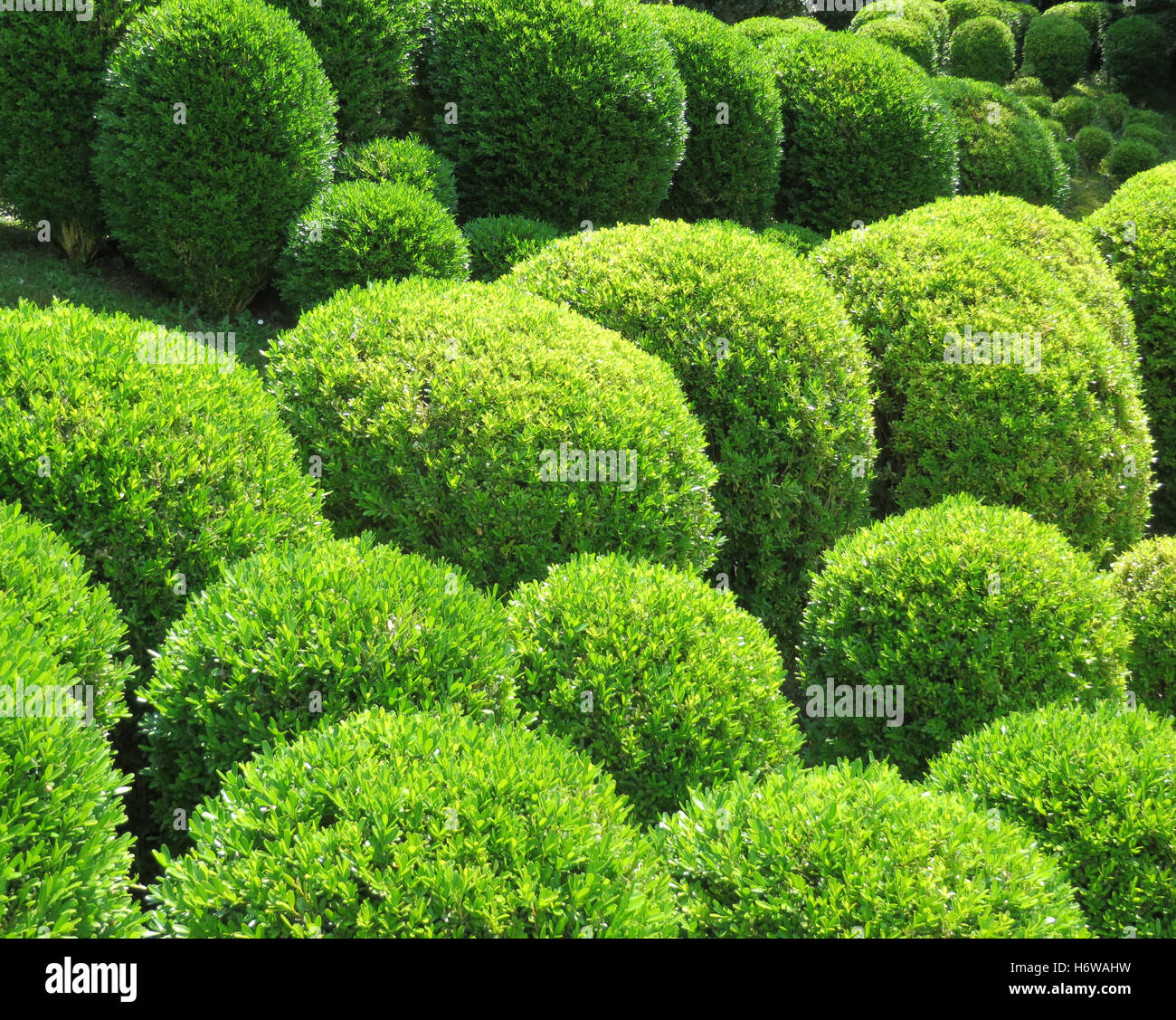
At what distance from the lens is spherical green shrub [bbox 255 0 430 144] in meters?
8.36

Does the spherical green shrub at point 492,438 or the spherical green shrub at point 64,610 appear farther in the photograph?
the spherical green shrub at point 492,438

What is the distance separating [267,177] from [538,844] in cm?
642

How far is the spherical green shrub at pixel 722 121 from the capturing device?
1038 cm

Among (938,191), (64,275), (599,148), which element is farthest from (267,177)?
(938,191)

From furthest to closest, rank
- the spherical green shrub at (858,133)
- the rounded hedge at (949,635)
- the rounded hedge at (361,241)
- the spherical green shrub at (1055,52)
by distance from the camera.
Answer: the spherical green shrub at (1055,52) < the spherical green shrub at (858,133) < the rounded hedge at (361,241) < the rounded hedge at (949,635)

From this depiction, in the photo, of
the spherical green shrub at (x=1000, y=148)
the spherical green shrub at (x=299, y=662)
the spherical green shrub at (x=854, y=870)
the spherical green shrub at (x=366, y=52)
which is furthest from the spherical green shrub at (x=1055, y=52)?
the spherical green shrub at (x=299, y=662)

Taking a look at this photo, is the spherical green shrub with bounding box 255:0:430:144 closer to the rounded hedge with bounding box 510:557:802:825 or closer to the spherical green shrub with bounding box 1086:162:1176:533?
the rounded hedge with bounding box 510:557:802:825

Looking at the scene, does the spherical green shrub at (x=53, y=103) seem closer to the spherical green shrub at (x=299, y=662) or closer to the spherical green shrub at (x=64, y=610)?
the spherical green shrub at (x=64, y=610)

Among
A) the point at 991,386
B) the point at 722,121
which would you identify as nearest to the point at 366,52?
the point at 722,121

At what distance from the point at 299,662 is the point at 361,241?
4710 millimetres

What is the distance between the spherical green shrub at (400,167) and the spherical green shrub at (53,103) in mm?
1974

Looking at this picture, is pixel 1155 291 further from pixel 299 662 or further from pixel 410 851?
pixel 410 851

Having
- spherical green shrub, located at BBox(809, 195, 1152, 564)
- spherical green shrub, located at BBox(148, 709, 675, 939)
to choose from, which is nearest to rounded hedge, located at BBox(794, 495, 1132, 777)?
spherical green shrub, located at BBox(809, 195, 1152, 564)

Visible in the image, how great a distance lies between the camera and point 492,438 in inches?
214
